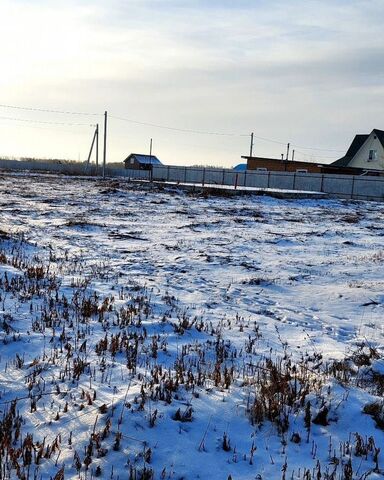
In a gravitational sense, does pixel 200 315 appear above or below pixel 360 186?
below

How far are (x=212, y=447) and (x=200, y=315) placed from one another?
332 centimetres

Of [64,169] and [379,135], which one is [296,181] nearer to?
[379,135]

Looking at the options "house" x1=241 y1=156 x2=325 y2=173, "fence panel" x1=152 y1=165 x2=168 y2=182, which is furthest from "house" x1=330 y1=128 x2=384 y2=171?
"fence panel" x1=152 y1=165 x2=168 y2=182

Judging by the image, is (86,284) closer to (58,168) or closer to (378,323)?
(378,323)

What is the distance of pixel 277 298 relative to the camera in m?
7.77

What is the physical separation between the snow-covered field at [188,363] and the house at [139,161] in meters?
68.1

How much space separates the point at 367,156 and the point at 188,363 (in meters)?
51.0

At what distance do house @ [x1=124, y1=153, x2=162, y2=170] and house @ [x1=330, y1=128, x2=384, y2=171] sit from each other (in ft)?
115

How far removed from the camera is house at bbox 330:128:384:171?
163 ft

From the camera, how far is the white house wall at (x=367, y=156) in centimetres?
4975

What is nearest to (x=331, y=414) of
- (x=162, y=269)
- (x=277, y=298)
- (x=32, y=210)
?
(x=277, y=298)

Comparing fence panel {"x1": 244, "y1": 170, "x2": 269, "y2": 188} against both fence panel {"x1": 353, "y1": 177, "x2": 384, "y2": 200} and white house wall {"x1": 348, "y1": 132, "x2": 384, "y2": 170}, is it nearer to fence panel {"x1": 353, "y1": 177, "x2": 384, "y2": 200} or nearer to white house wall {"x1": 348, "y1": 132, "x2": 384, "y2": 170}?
fence panel {"x1": 353, "y1": 177, "x2": 384, "y2": 200}

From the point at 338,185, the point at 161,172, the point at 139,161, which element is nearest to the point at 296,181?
the point at 338,185

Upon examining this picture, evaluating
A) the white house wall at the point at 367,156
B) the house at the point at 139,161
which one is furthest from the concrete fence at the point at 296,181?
the house at the point at 139,161
